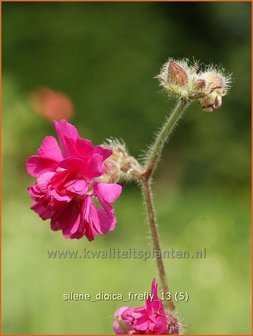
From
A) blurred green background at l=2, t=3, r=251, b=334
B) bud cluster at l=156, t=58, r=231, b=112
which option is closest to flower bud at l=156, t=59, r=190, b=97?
bud cluster at l=156, t=58, r=231, b=112

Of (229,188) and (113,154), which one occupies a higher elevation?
(229,188)

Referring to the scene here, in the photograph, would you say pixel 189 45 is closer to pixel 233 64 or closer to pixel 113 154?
pixel 233 64

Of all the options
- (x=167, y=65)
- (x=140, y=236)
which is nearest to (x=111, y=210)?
(x=167, y=65)

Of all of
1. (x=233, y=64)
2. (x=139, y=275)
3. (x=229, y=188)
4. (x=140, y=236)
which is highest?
(x=233, y=64)

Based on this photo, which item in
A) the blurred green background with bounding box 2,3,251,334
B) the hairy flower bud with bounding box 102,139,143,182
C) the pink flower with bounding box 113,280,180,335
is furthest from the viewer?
the blurred green background with bounding box 2,3,251,334

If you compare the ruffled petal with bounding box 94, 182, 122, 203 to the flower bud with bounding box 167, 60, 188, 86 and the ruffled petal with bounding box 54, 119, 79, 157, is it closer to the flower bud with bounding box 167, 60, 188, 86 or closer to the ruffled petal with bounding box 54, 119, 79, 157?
the ruffled petal with bounding box 54, 119, 79, 157

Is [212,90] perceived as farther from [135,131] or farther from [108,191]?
[135,131]
